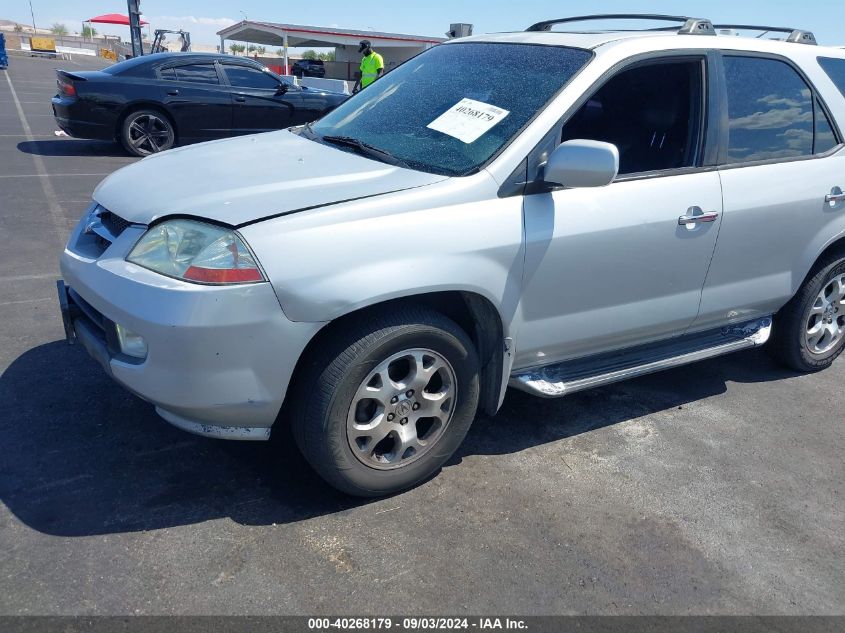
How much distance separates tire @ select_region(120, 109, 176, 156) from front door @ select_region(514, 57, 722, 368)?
8.78 m

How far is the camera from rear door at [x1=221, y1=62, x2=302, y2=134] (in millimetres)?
11430

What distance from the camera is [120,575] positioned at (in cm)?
256

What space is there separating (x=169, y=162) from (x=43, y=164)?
25.3ft

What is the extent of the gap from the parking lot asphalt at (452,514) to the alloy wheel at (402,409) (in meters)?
0.23

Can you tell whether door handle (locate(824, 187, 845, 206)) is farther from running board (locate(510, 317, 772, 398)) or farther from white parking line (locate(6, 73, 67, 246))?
white parking line (locate(6, 73, 67, 246))

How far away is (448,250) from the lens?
9.39ft

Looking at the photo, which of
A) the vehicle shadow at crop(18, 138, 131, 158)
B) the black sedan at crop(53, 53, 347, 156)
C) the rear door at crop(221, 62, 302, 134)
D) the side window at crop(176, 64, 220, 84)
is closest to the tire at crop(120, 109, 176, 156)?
the black sedan at crop(53, 53, 347, 156)

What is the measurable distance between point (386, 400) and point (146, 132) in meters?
9.40

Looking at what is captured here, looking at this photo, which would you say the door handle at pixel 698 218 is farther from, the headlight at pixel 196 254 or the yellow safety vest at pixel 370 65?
the yellow safety vest at pixel 370 65

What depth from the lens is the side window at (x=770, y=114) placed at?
12.4ft

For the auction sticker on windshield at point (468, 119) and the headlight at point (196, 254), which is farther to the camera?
the auction sticker on windshield at point (468, 119)

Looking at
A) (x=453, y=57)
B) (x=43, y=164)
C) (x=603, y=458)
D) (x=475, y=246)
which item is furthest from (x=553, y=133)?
(x=43, y=164)

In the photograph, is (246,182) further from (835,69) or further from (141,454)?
(835,69)

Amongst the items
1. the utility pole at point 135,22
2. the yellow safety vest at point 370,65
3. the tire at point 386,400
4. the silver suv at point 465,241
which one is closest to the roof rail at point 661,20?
the silver suv at point 465,241
